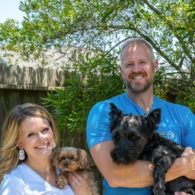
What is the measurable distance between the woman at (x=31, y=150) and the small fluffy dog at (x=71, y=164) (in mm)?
120

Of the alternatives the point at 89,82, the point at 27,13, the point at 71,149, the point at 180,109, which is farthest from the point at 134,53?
the point at 27,13

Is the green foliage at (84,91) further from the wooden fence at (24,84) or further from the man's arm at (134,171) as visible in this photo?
the man's arm at (134,171)

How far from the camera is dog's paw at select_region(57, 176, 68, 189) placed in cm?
412

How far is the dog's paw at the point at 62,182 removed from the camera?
4.12m

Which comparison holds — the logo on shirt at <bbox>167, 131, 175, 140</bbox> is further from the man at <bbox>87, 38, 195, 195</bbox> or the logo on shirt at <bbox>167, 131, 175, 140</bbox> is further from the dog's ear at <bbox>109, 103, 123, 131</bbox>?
the dog's ear at <bbox>109, 103, 123, 131</bbox>

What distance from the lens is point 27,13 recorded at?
797 cm

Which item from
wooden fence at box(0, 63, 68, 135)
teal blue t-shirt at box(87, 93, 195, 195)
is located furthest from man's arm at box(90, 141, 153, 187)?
wooden fence at box(0, 63, 68, 135)

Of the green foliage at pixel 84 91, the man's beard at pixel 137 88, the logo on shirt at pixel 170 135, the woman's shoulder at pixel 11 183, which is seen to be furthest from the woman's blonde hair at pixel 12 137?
the green foliage at pixel 84 91

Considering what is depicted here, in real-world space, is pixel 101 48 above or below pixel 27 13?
below

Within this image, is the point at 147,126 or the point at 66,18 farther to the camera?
the point at 66,18

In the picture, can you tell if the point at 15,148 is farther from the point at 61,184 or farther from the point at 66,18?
the point at 66,18

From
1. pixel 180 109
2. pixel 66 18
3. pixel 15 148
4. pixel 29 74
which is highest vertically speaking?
pixel 66 18

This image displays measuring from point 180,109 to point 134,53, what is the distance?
2.09 feet

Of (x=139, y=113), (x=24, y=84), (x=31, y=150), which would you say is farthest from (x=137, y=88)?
(x=24, y=84)
